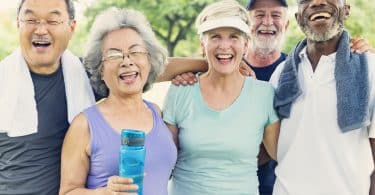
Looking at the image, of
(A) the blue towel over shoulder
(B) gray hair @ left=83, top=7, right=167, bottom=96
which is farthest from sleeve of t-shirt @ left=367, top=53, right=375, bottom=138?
(B) gray hair @ left=83, top=7, right=167, bottom=96

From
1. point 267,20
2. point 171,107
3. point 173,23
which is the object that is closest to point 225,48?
point 171,107

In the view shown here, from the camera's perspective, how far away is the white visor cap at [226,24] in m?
2.55

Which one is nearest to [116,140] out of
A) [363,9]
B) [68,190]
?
[68,190]

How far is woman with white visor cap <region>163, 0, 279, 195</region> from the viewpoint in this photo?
8.30 ft

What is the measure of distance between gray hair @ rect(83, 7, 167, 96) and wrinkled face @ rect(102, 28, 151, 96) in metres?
0.03

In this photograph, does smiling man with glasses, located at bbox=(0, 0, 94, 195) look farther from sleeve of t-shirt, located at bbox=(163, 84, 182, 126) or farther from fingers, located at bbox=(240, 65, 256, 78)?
fingers, located at bbox=(240, 65, 256, 78)

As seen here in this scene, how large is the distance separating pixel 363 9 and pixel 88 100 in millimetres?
9918

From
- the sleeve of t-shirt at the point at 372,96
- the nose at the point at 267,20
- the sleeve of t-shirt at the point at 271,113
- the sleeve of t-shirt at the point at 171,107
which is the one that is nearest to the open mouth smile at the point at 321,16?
the sleeve of t-shirt at the point at 372,96

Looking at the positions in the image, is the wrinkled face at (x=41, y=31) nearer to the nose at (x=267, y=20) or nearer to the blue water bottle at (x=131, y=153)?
the blue water bottle at (x=131, y=153)

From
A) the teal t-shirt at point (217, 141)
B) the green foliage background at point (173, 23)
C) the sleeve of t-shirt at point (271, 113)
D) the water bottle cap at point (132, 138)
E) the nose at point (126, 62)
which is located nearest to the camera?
the water bottle cap at point (132, 138)

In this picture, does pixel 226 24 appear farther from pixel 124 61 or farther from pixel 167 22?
pixel 167 22

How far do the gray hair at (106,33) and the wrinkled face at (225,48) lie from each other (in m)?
0.26

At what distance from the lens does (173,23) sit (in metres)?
12.9

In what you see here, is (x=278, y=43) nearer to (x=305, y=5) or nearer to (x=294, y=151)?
(x=305, y=5)
